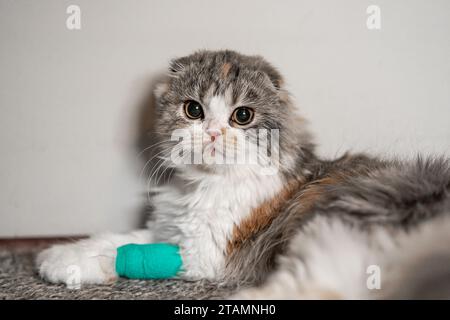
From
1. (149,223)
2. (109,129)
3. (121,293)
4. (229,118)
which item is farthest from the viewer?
(109,129)

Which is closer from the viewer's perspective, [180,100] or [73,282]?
[73,282]

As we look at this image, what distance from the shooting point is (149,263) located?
151 centimetres

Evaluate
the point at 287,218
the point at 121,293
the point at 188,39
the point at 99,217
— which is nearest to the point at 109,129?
the point at 99,217

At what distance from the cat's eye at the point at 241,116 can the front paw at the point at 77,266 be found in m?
0.74

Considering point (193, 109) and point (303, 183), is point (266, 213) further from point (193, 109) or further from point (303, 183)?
point (193, 109)

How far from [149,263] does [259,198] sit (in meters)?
0.49

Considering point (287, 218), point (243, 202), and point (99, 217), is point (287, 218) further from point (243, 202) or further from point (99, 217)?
point (99, 217)

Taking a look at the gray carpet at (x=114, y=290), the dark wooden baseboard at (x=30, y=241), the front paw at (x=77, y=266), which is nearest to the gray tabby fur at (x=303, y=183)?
the gray carpet at (x=114, y=290)

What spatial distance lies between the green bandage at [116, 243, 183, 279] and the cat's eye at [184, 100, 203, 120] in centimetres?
54

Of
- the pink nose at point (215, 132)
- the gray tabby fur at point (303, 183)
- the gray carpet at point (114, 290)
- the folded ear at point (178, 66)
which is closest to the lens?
the gray tabby fur at point (303, 183)

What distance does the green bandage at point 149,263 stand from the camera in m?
1.52

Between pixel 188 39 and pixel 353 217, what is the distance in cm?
123

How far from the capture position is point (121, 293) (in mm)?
1391

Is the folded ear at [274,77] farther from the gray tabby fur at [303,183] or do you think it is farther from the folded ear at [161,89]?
the folded ear at [161,89]
